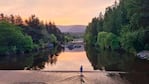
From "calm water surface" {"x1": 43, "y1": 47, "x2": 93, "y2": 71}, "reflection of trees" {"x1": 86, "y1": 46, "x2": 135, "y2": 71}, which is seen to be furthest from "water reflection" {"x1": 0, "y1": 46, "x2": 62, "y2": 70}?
"reflection of trees" {"x1": 86, "y1": 46, "x2": 135, "y2": 71}

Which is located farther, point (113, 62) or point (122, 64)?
point (113, 62)

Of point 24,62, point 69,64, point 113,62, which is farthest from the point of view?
point 24,62

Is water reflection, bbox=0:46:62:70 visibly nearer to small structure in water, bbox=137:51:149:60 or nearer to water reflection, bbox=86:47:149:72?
water reflection, bbox=86:47:149:72

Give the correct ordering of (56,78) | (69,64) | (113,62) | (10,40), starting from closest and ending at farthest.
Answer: (56,78) → (69,64) → (113,62) → (10,40)

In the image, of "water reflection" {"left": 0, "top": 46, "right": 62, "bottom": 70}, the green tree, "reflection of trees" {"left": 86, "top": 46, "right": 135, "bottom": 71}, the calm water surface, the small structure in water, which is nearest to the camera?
"reflection of trees" {"left": 86, "top": 46, "right": 135, "bottom": 71}

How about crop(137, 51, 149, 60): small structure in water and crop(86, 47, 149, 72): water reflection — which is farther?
crop(137, 51, 149, 60): small structure in water

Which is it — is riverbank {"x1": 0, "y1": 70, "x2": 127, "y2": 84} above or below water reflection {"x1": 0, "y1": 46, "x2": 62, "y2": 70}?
above

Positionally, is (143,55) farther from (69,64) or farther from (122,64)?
(69,64)

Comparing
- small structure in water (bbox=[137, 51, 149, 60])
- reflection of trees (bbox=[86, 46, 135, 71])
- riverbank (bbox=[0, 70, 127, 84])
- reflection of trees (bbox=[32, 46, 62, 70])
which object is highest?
riverbank (bbox=[0, 70, 127, 84])

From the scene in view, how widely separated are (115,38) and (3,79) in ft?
237

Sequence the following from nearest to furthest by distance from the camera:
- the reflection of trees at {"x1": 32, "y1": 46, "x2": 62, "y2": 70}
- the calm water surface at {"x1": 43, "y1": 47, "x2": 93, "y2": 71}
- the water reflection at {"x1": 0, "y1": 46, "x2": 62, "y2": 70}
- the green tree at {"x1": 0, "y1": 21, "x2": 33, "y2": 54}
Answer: the calm water surface at {"x1": 43, "y1": 47, "x2": 93, "y2": 71} < the water reflection at {"x1": 0, "y1": 46, "x2": 62, "y2": 70} < the reflection of trees at {"x1": 32, "y1": 46, "x2": 62, "y2": 70} < the green tree at {"x1": 0, "y1": 21, "x2": 33, "y2": 54}

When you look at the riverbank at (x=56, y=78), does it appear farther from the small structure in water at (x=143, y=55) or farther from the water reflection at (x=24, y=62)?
the small structure in water at (x=143, y=55)

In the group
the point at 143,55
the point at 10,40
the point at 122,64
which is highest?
the point at 10,40

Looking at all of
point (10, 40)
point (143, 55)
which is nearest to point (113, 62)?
point (143, 55)
